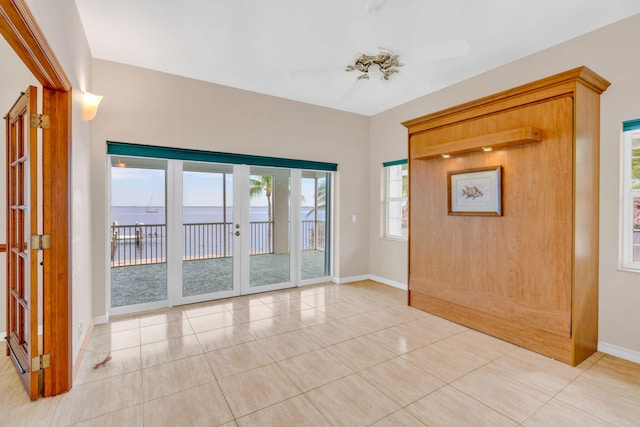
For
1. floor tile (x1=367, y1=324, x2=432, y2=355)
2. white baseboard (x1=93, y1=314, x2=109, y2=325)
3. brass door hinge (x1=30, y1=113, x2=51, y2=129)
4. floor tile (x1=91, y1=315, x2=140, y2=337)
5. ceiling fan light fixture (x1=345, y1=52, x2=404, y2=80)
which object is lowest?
floor tile (x1=367, y1=324, x2=432, y2=355)

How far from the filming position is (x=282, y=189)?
4.94 meters

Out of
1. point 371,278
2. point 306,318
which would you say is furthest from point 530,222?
point 371,278

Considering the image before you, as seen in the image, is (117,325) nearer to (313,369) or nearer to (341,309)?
(313,369)

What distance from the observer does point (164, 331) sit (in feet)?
10.8

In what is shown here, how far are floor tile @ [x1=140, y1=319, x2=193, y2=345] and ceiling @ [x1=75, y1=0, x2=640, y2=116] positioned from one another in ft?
10.1

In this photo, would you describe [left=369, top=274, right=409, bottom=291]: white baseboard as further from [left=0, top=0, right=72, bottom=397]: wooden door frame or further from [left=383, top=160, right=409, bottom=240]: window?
[left=0, top=0, right=72, bottom=397]: wooden door frame

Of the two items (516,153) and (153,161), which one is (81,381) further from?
(516,153)

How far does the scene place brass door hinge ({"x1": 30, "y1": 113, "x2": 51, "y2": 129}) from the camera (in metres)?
2.09

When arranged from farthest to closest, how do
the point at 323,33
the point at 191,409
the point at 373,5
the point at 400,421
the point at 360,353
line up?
the point at 323,33, the point at 360,353, the point at 373,5, the point at 191,409, the point at 400,421

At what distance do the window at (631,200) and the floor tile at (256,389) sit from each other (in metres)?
3.19

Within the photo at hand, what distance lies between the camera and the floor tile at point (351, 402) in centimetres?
195

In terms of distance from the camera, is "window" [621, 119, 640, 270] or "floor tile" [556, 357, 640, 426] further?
"window" [621, 119, 640, 270]

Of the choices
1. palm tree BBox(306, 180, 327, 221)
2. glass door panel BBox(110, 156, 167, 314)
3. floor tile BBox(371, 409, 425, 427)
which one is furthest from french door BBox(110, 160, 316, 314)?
floor tile BBox(371, 409, 425, 427)

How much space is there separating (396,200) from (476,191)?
2.00 m
